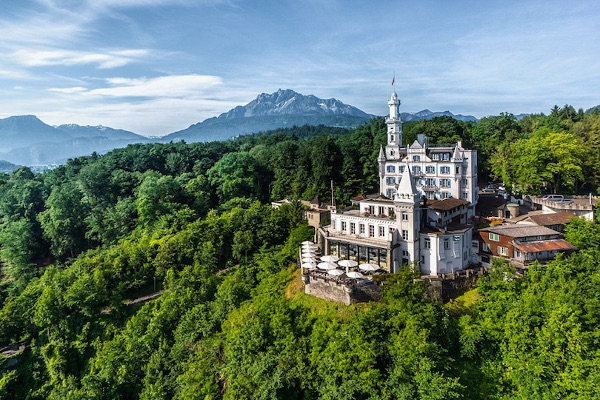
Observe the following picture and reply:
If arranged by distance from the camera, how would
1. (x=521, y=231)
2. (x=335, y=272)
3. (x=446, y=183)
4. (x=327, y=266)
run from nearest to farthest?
(x=335, y=272) < (x=327, y=266) < (x=521, y=231) < (x=446, y=183)

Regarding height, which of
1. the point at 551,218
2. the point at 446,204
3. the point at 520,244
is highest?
the point at 446,204

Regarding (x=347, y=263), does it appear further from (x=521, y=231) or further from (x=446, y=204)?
(x=521, y=231)

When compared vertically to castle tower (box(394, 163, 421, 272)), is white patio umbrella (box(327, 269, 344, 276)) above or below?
below

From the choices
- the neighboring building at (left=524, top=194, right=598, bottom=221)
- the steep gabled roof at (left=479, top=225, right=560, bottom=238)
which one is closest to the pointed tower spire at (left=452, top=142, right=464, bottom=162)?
the neighboring building at (left=524, top=194, right=598, bottom=221)

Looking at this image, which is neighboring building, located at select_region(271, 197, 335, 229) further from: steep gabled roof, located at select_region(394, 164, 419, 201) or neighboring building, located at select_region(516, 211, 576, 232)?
neighboring building, located at select_region(516, 211, 576, 232)

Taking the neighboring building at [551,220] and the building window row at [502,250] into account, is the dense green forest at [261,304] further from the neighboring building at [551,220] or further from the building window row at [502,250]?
the building window row at [502,250]

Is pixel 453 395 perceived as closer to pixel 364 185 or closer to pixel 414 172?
pixel 414 172

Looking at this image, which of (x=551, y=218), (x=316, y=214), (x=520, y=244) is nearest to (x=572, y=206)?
(x=551, y=218)
